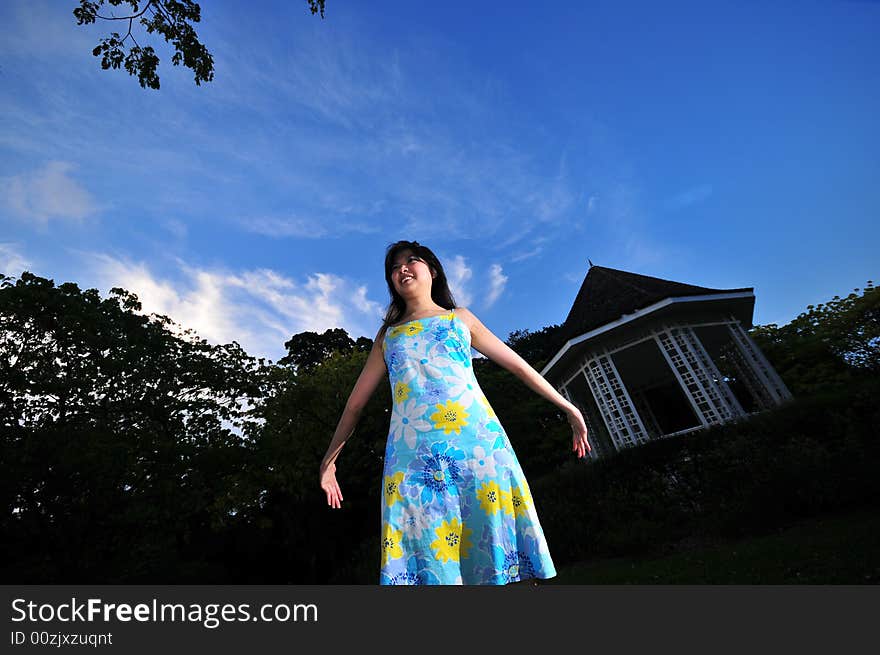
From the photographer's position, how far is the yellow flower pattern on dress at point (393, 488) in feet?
5.81

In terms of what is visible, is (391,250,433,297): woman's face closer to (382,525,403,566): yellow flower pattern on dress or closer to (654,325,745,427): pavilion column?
(382,525,403,566): yellow flower pattern on dress

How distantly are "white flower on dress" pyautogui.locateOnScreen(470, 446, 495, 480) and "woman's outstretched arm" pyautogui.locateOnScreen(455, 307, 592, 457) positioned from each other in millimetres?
616

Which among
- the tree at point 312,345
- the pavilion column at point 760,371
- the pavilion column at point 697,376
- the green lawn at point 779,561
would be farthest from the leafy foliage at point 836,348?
the tree at point 312,345

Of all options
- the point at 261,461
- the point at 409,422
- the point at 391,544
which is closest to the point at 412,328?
the point at 409,422

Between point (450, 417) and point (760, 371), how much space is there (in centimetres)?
1376

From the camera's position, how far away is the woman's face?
2.50 meters

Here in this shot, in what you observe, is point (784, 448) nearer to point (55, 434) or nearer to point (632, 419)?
point (632, 419)

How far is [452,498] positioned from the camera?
5.80 feet

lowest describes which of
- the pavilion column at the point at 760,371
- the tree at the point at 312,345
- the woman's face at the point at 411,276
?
the woman's face at the point at 411,276

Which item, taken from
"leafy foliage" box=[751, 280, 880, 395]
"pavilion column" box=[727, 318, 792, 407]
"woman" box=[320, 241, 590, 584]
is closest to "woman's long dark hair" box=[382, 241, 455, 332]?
"woman" box=[320, 241, 590, 584]

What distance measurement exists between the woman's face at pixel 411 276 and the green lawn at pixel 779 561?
455cm

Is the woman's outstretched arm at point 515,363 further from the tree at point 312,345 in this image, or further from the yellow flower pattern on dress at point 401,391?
the tree at point 312,345
